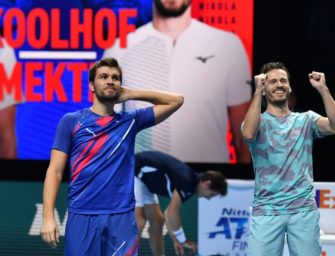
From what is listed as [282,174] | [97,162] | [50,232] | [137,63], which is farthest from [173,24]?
[50,232]

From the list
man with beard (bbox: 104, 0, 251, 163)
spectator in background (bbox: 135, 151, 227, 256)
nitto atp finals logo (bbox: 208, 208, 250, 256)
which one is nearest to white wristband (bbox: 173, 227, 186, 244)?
spectator in background (bbox: 135, 151, 227, 256)

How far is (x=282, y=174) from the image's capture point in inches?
161

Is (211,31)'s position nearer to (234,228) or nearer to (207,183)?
(207,183)

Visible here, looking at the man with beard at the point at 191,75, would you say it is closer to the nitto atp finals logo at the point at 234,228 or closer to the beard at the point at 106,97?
the nitto atp finals logo at the point at 234,228

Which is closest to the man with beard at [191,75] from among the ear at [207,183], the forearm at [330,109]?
the ear at [207,183]

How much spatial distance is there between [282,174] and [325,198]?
3.28 feet

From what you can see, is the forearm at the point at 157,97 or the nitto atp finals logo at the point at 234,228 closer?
the forearm at the point at 157,97

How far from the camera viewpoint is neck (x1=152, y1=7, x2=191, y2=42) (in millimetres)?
6727

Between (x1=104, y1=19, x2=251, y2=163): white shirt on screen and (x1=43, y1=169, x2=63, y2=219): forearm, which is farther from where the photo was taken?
(x1=104, y1=19, x2=251, y2=163): white shirt on screen

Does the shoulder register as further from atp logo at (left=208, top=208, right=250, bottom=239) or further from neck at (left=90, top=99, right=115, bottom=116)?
neck at (left=90, top=99, right=115, bottom=116)

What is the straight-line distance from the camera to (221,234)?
245 inches

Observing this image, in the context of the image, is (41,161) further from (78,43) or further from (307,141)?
(307,141)

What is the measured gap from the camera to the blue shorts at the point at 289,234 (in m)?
4.05

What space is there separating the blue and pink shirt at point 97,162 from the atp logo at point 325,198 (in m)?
1.53
